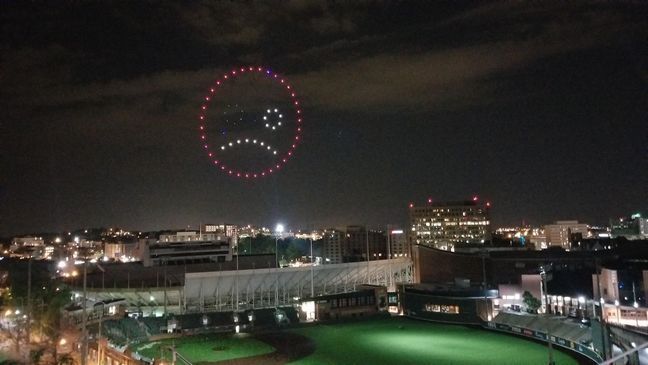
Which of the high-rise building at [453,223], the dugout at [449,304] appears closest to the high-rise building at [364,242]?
the high-rise building at [453,223]

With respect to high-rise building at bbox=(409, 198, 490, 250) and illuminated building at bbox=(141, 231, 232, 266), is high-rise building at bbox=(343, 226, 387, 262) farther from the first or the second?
illuminated building at bbox=(141, 231, 232, 266)

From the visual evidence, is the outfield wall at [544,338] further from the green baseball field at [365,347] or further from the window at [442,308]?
the window at [442,308]

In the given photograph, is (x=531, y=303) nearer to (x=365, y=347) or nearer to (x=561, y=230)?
(x=365, y=347)

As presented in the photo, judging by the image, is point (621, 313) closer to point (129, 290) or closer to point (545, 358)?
point (545, 358)

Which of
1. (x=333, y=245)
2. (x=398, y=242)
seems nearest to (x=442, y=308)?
(x=398, y=242)

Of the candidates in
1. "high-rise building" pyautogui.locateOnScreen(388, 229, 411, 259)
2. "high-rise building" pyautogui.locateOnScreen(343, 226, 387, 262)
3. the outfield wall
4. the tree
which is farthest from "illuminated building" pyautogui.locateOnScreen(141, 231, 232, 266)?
Answer: "high-rise building" pyautogui.locateOnScreen(343, 226, 387, 262)

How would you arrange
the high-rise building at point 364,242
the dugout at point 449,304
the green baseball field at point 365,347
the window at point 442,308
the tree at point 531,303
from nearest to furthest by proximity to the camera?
1. the green baseball field at point 365,347
2. the tree at point 531,303
3. the dugout at point 449,304
4. the window at point 442,308
5. the high-rise building at point 364,242
